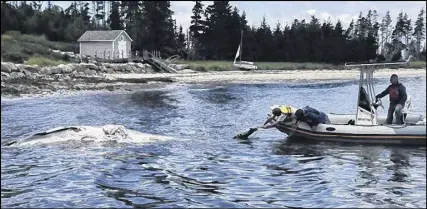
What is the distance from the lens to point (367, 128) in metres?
16.7

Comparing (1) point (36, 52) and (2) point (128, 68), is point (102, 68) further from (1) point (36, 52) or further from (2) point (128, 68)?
(1) point (36, 52)

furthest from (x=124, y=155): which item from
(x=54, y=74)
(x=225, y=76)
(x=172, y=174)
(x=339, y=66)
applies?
(x=339, y=66)

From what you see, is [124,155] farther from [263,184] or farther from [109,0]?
[109,0]

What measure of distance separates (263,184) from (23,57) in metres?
44.2

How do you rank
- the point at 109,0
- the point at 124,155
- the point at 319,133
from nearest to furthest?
1. the point at 124,155
2. the point at 319,133
3. the point at 109,0

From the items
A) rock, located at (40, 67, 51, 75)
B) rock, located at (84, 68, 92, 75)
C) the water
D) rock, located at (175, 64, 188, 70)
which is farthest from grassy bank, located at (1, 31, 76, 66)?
the water

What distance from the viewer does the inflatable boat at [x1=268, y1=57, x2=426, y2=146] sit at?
1608 cm

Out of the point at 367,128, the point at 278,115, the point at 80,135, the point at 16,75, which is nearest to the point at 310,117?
the point at 278,115

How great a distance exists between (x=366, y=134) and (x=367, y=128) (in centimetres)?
20

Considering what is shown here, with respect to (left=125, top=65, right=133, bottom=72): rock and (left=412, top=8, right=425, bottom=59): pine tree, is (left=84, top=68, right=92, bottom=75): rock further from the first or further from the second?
(left=412, top=8, right=425, bottom=59): pine tree

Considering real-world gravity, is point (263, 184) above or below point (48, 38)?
below

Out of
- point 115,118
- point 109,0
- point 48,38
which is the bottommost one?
point 115,118

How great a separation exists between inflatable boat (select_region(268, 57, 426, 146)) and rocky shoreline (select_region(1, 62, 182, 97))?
75.2 ft

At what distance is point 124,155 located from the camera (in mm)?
A: 14875
